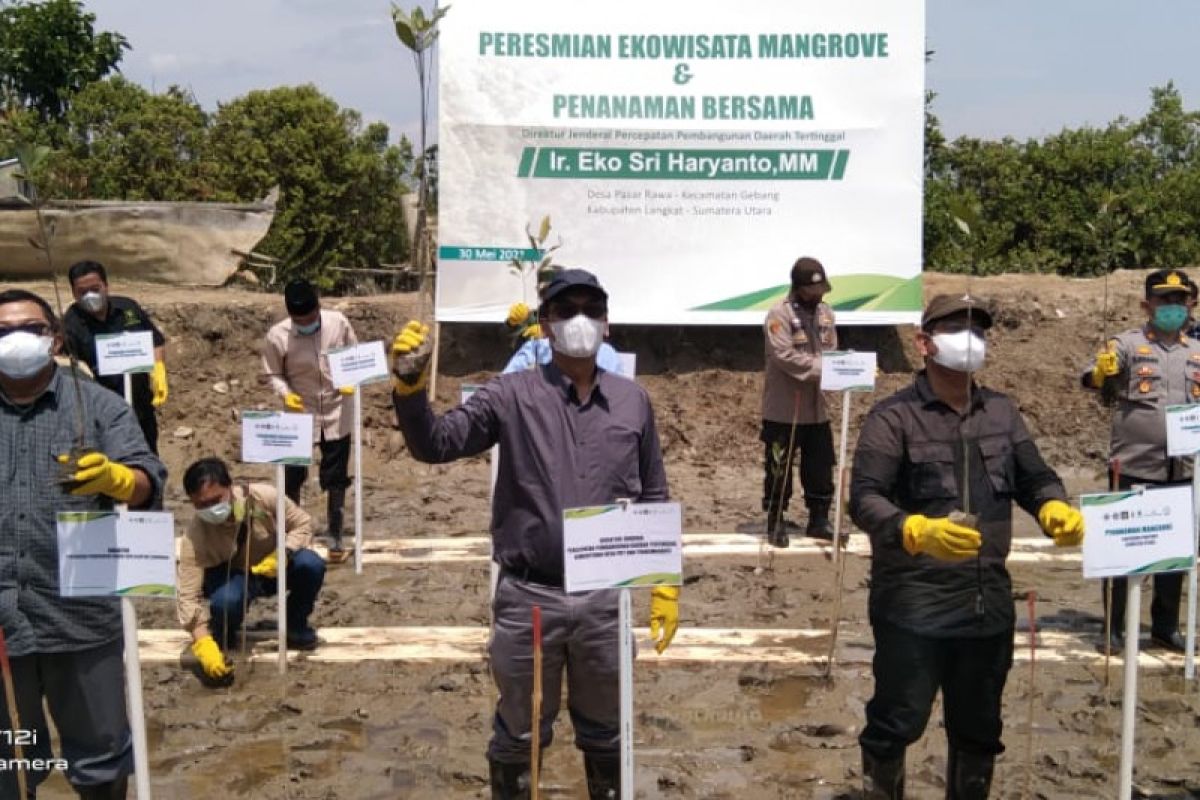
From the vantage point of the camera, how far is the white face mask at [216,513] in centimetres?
554

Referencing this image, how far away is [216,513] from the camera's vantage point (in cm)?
554

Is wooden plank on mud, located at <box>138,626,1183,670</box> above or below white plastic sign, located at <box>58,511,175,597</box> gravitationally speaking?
below

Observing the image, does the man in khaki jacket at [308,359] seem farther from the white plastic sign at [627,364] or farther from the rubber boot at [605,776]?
the rubber boot at [605,776]

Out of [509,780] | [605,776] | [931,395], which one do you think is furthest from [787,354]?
[509,780]

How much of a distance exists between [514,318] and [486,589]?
1.68 m

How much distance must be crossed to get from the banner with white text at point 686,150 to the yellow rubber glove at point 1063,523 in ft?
25.2

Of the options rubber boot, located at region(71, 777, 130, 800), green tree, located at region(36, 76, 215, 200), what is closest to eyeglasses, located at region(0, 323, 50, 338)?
rubber boot, located at region(71, 777, 130, 800)

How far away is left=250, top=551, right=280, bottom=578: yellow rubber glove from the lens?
5.89m

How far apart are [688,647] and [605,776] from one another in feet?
7.84

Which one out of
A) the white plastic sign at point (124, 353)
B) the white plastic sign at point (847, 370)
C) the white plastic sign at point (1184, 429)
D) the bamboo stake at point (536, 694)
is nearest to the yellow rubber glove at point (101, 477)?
the bamboo stake at point (536, 694)

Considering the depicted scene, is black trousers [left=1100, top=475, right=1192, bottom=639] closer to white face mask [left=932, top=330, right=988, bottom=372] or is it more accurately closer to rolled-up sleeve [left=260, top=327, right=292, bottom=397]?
white face mask [left=932, top=330, right=988, bottom=372]

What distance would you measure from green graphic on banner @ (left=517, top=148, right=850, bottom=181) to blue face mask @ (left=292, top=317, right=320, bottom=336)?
420cm

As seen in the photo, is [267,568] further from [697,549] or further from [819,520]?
[819,520]

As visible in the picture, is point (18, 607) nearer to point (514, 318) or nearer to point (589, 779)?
point (589, 779)
